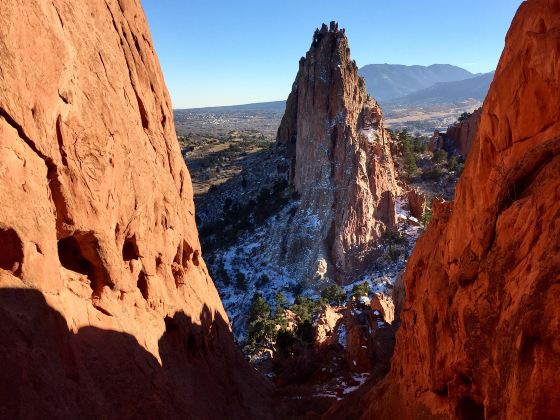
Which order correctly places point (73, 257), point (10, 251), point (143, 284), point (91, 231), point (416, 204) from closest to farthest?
point (10, 251)
point (91, 231)
point (73, 257)
point (143, 284)
point (416, 204)

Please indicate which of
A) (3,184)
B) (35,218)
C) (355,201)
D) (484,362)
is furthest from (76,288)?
(355,201)

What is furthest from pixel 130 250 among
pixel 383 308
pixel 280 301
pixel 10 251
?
pixel 280 301

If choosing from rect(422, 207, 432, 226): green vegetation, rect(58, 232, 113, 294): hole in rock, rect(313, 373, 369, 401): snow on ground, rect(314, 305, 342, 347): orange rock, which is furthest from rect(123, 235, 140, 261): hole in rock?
rect(422, 207, 432, 226): green vegetation

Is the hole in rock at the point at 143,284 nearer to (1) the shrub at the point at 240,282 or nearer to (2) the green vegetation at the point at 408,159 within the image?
(1) the shrub at the point at 240,282

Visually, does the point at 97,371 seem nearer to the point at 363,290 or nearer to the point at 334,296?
the point at 363,290

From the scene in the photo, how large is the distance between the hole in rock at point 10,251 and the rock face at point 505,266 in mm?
9346

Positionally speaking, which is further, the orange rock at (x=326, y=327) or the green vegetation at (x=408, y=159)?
the green vegetation at (x=408, y=159)

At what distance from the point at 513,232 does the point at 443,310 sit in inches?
194

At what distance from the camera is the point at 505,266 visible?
923 cm

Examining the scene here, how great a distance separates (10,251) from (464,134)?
85.6 meters

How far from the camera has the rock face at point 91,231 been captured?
29.7 feet

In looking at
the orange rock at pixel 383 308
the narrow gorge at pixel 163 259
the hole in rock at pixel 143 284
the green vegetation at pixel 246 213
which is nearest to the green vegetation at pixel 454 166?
the green vegetation at pixel 246 213

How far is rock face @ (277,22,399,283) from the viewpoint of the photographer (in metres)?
58.9

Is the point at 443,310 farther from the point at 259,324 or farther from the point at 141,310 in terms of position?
the point at 259,324
